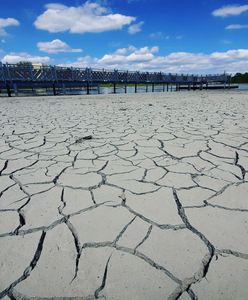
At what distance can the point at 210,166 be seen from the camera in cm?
288

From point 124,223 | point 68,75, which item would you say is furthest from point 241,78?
point 124,223

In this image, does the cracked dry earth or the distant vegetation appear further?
the distant vegetation

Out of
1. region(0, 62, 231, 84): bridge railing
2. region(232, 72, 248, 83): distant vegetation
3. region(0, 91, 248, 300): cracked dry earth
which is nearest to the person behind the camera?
region(0, 91, 248, 300): cracked dry earth

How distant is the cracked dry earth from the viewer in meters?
1.30

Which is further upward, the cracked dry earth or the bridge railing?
the bridge railing

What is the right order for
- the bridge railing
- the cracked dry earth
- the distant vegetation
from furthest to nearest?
the distant vegetation → the bridge railing → the cracked dry earth

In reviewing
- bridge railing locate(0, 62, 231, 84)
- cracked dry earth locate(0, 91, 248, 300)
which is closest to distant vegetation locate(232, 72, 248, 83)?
bridge railing locate(0, 62, 231, 84)

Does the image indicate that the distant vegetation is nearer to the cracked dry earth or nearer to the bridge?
the bridge

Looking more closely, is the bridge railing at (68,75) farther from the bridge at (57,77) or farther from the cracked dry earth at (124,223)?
the cracked dry earth at (124,223)

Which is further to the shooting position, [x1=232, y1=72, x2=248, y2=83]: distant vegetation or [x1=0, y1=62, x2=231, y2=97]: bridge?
[x1=232, y1=72, x2=248, y2=83]: distant vegetation

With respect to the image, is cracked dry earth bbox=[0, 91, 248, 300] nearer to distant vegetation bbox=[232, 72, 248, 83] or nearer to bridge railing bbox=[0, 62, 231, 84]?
bridge railing bbox=[0, 62, 231, 84]

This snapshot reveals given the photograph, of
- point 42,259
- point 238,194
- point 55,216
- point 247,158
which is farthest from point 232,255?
point 247,158

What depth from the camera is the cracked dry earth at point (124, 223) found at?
1.30 meters

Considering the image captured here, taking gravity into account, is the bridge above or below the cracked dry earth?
above
